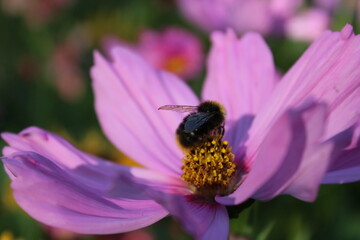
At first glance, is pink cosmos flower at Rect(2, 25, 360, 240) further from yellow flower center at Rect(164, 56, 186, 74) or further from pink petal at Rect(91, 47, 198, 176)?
yellow flower center at Rect(164, 56, 186, 74)

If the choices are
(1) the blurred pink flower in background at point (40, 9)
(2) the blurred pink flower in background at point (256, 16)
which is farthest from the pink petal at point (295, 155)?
(1) the blurred pink flower in background at point (40, 9)

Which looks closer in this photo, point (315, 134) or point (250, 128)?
point (315, 134)

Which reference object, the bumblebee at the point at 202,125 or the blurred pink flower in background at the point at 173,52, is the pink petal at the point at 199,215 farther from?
the blurred pink flower in background at the point at 173,52

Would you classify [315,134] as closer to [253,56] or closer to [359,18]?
[253,56]

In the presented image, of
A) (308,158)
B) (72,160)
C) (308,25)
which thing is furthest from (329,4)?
(308,158)

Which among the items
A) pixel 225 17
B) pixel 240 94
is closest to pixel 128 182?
pixel 240 94

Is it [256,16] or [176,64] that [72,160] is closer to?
[256,16]
